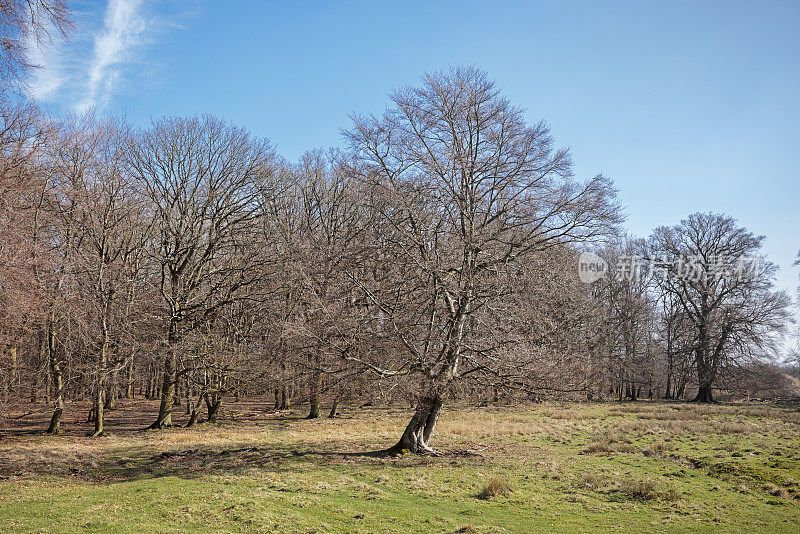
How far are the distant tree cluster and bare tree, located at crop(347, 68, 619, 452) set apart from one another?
66 millimetres

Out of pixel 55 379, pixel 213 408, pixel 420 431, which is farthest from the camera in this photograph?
pixel 213 408

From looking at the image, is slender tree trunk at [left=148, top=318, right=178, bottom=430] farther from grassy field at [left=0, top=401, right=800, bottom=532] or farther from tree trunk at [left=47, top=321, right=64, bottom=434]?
tree trunk at [left=47, top=321, right=64, bottom=434]

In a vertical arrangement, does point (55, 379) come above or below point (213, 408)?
above

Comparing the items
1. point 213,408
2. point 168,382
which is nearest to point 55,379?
point 168,382

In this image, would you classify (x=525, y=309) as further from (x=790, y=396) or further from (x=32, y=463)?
(x=790, y=396)

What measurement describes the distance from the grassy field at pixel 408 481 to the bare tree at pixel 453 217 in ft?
9.46

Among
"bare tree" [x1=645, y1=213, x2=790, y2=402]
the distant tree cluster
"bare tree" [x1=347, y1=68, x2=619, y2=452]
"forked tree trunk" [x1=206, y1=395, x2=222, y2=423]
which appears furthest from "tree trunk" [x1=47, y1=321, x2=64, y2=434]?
"bare tree" [x1=645, y1=213, x2=790, y2=402]

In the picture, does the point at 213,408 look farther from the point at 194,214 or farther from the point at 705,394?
the point at 705,394

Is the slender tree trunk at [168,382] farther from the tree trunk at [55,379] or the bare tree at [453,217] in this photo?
the bare tree at [453,217]

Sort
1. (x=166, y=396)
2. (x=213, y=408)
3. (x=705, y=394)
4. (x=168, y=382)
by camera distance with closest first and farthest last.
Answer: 1. (x=168, y=382)
2. (x=166, y=396)
3. (x=213, y=408)
4. (x=705, y=394)

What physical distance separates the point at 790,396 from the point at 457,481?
136ft

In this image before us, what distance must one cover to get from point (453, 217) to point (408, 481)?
7.49 m

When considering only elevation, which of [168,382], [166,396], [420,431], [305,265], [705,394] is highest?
[305,265]

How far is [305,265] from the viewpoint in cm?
1773
